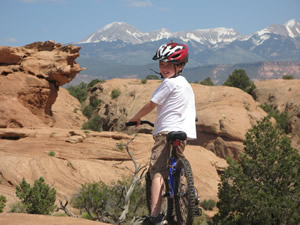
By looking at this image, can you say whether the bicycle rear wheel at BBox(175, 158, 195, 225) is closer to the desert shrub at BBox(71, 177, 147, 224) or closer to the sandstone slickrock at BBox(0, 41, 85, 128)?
the desert shrub at BBox(71, 177, 147, 224)

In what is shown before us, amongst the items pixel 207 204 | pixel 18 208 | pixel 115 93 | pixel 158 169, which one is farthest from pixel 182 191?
pixel 115 93

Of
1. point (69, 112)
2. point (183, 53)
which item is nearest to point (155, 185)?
point (183, 53)

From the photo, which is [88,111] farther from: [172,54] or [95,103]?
[172,54]

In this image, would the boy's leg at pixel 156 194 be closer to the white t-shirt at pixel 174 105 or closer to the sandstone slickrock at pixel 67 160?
the white t-shirt at pixel 174 105

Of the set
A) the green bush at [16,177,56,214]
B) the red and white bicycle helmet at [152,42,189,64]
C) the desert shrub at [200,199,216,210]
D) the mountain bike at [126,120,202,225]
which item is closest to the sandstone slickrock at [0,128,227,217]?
the desert shrub at [200,199,216,210]

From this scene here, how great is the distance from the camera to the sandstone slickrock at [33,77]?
26.6m

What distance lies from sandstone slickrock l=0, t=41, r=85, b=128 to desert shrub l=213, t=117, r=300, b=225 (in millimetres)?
14976

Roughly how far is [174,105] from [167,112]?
0.47 feet

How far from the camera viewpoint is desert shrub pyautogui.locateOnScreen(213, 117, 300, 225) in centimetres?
1509

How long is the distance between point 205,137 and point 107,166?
495 inches

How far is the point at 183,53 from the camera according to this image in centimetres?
574

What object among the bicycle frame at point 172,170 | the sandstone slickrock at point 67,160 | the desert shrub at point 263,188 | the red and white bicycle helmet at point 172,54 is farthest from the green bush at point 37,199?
the red and white bicycle helmet at point 172,54

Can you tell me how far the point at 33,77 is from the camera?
28.5 m

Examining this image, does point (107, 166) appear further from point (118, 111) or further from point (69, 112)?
point (69, 112)
